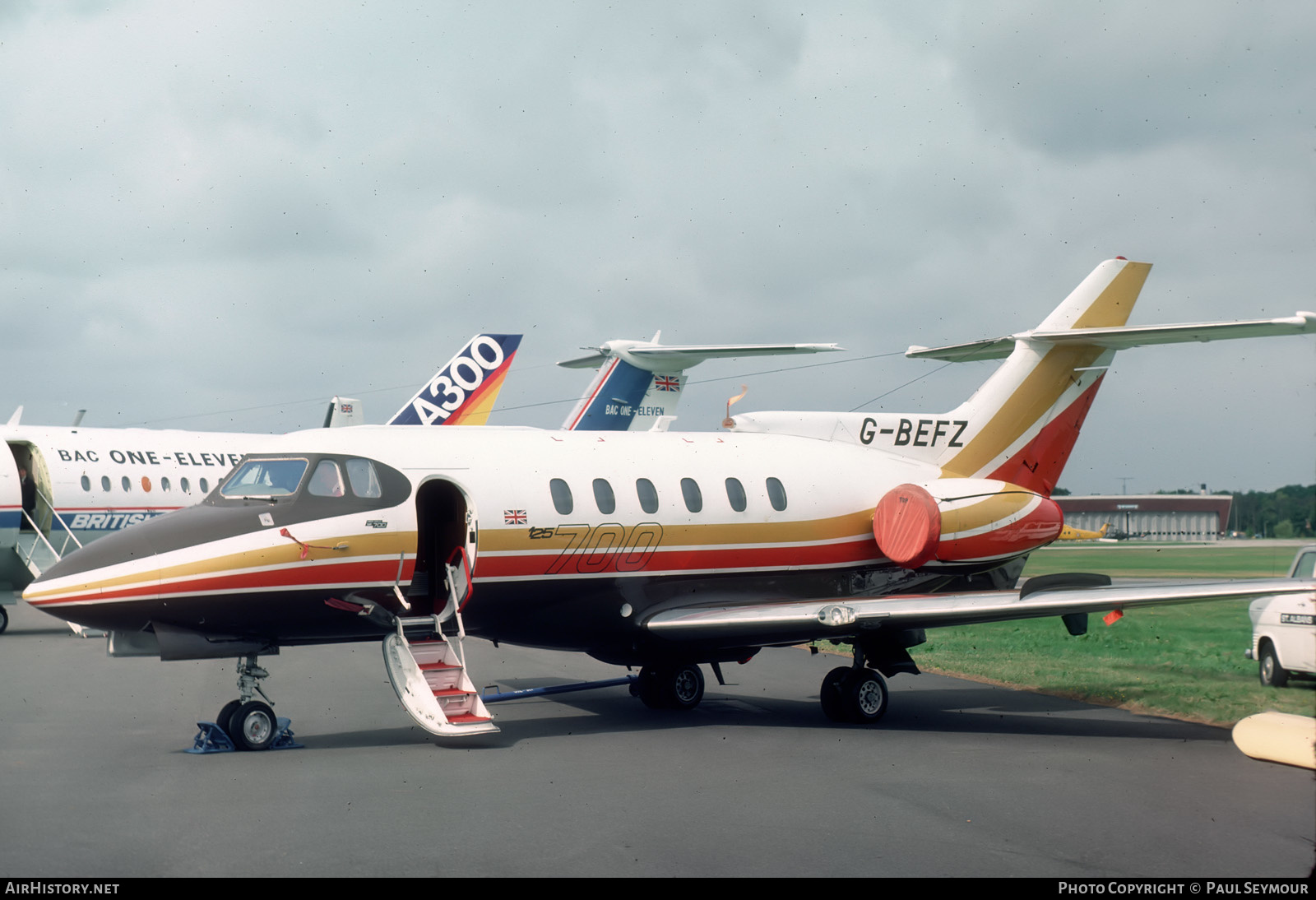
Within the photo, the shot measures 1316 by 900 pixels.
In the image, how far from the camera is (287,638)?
11.8 meters

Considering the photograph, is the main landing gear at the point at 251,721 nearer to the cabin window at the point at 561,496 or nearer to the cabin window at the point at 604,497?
the cabin window at the point at 561,496

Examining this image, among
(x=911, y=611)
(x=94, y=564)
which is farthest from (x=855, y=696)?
(x=94, y=564)

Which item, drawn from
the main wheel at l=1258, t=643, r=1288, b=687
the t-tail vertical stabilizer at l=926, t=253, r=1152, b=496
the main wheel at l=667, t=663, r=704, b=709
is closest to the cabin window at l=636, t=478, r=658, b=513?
the main wheel at l=667, t=663, r=704, b=709

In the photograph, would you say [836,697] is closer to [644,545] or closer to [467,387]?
[644,545]

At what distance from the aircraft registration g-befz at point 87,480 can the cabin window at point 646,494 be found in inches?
461

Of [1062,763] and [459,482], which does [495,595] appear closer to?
[459,482]

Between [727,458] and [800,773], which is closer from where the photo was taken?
[800,773]

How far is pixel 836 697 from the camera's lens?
1348 cm

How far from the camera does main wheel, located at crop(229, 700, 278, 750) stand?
11.0 metres

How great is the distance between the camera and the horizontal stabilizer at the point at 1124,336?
1390cm

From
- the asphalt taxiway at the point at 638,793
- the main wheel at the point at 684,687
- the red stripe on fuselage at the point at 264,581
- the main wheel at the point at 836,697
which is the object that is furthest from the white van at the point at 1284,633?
the red stripe on fuselage at the point at 264,581

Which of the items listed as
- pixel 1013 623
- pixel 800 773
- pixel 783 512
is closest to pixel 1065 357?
pixel 783 512

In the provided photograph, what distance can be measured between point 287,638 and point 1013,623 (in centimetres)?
2109

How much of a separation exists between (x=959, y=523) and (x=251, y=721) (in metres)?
8.65
